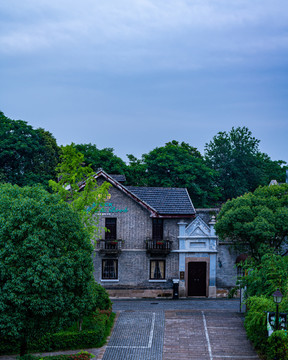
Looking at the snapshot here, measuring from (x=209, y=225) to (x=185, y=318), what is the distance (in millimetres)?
7797

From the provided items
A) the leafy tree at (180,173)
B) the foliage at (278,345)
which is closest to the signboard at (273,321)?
the foliage at (278,345)

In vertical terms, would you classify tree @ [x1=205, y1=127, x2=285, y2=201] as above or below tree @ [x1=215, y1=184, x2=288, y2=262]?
above

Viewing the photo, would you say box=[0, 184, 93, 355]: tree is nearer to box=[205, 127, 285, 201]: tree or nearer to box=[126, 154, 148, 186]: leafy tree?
box=[126, 154, 148, 186]: leafy tree

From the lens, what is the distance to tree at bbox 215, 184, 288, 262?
77.6ft

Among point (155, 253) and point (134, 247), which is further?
point (134, 247)

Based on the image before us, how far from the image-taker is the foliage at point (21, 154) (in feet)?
137

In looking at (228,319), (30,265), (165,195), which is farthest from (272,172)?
(30,265)

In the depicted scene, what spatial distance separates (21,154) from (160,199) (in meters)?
18.1

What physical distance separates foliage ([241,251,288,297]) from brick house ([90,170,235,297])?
800 cm

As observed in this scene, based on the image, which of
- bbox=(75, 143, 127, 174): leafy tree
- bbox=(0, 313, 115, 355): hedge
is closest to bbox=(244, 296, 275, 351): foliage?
bbox=(0, 313, 115, 355): hedge

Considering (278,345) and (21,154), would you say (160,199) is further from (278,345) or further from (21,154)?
(21,154)

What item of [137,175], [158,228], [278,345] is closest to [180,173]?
[137,175]

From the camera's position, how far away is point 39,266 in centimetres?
1444

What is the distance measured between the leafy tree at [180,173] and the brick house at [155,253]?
17.8 meters
